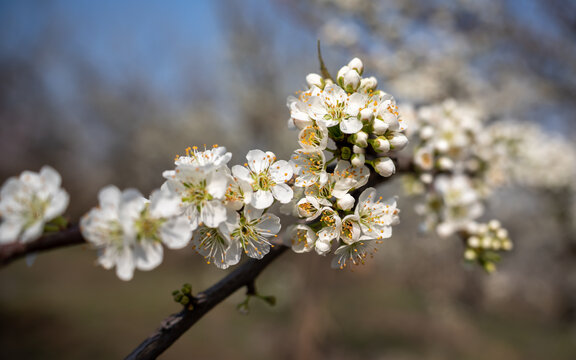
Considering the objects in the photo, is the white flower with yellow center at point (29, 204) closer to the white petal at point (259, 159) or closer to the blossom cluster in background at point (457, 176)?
the white petal at point (259, 159)

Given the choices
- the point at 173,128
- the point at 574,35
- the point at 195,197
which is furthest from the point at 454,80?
the point at 173,128

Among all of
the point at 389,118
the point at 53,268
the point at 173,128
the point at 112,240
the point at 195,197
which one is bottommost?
the point at 112,240

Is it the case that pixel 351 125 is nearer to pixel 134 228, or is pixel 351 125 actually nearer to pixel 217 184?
pixel 217 184

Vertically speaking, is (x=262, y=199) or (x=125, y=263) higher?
(x=262, y=199)

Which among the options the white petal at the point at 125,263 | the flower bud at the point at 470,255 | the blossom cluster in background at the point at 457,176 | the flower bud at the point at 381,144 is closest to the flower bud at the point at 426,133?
the blossom cluster in background at the point at 457,176

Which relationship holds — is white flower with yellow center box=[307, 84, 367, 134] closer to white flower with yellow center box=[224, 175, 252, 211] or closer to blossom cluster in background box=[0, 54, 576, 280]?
blossom cluster in background box=[0, 54, 576, 280]

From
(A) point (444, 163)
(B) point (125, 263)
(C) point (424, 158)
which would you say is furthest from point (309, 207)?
(A) point (444, 163)

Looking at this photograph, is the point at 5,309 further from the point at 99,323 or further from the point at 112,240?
the point at 112,240
